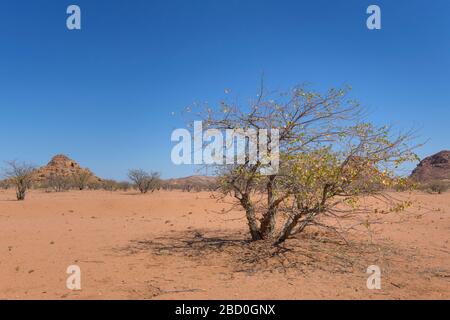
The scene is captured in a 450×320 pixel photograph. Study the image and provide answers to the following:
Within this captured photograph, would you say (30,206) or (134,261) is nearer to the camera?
(134,261)

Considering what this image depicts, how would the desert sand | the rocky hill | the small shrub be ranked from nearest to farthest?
1. the desert sand
2. the small shrub
3. the rocky hill

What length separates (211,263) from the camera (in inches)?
296

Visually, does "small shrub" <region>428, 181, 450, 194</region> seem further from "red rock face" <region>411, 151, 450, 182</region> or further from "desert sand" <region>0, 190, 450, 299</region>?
"red rock face" <region>411, 151, 450, 182</region>

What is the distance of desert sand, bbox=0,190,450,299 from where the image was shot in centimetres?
577

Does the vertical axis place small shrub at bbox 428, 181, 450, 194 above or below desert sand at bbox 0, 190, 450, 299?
above

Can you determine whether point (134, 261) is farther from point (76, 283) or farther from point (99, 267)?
point (76, 283)

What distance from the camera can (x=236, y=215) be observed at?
1786 cm

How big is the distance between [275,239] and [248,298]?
3698 millimetres

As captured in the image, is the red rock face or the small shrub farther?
the red rock face

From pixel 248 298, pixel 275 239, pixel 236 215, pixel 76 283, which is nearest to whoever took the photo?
pixel 248 298

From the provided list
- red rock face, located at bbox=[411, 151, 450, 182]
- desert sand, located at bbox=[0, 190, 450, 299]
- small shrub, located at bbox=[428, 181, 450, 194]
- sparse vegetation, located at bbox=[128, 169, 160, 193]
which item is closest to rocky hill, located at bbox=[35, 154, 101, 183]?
sparse vegetation, located at bbox=[128, 169, 160, 193]

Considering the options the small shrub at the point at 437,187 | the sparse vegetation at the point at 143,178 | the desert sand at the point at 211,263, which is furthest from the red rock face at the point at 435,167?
the desert sand at the point at 211,263

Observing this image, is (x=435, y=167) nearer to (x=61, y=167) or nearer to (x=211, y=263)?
(x=61, y=167)
